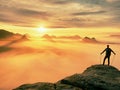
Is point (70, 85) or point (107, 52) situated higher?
point (107, 52)

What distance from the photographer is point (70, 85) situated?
30.9m

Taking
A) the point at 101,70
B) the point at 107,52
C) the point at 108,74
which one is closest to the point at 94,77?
the point at 108,74

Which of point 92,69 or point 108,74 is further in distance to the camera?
point 92,69

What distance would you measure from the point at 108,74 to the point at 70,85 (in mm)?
8118

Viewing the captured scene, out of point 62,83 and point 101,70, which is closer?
point 62,83

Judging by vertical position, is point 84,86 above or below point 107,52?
below

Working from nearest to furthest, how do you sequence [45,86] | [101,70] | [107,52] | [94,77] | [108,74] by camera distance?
1. [45,86]
2. [94,77]
3. [108,74]
4. [101,70]
5. [107,52]

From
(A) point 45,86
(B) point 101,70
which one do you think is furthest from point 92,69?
(A) point 45,86

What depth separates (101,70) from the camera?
1598 inches

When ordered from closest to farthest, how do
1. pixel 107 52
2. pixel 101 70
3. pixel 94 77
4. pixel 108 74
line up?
pixel 94 77 → pixel 108 74 → pixel 101 70 → pixel 107 52

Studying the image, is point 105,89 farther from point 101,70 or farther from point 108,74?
point 101,70

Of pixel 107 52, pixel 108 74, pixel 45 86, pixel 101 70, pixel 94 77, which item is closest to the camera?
pixel 45 86

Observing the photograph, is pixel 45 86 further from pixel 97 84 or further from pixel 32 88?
pixel 97 84

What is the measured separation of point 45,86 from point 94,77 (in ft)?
18.9
